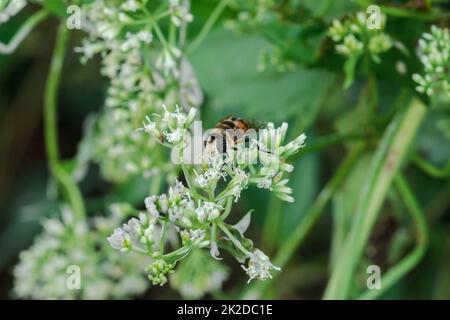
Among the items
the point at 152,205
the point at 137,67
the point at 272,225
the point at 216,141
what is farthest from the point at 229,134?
the point at 272,225

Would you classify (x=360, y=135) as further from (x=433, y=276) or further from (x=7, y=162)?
(x=7, y=162)

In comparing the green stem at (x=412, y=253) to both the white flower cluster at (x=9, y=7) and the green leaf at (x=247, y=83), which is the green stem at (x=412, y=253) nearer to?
the green leaf at (x=247, y=83)

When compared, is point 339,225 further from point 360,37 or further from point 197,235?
point 197,235

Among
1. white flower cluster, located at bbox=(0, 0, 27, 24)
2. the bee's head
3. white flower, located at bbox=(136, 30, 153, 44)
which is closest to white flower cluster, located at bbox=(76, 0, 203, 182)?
white flower, located at bbox=(136, 30, 153, 44)

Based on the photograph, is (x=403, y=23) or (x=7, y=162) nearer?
(x=403, y=23)

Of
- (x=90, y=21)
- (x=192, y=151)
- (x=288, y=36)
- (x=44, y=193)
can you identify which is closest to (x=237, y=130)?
(x=192, y=151)

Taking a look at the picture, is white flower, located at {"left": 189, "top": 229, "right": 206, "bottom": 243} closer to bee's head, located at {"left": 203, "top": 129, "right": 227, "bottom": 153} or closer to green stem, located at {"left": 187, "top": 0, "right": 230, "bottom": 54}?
bee's head, located at {"left": 203, "top": 129, "right": 227, "bottom": 153}

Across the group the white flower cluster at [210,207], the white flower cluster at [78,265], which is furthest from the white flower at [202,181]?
the white flower cluster at [78,265]
